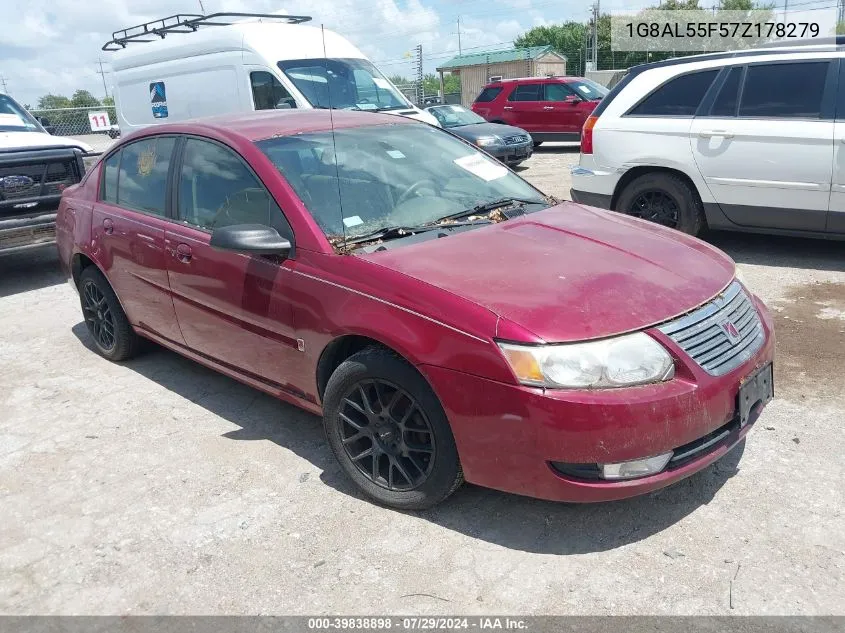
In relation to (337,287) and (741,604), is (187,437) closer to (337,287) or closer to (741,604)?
(337,287)

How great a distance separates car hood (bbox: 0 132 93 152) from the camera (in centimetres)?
756

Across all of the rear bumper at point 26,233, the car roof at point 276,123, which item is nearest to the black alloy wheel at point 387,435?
the car roof at point 276,123

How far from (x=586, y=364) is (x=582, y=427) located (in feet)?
0.73

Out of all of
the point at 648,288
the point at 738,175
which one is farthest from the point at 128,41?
the point at 648,288

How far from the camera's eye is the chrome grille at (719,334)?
266 cm

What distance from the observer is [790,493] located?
3.03 meters

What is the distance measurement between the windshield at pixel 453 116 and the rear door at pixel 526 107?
237 cm

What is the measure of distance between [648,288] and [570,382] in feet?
1.95

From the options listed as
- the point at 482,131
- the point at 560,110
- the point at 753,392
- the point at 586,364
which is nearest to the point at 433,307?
the point at 586,364

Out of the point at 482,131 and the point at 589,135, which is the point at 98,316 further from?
the point at 482,131

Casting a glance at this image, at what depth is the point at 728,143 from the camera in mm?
6215

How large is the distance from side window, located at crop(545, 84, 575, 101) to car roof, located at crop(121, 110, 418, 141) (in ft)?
44.3

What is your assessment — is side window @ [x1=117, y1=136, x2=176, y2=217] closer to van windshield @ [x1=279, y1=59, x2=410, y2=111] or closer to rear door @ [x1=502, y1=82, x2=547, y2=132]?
van windshield @ [x1=279, y1=59, x2=410, y2=111]

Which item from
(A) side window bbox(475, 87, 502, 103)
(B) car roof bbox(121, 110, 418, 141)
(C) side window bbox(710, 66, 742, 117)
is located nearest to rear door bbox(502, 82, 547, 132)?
(A) side window bbox(475, 87, 502, 103)
